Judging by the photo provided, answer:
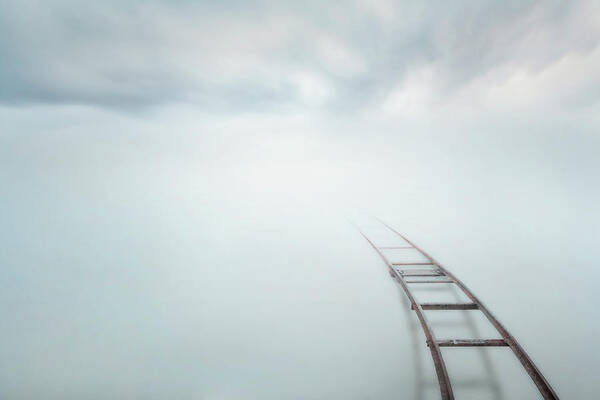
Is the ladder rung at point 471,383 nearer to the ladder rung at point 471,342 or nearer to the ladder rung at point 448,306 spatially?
the ladder rung at point 471,342

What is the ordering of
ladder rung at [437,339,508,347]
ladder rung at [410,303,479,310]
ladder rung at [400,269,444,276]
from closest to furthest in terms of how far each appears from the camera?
ladder rung at [437,339,508,347]
ladder rung at [410,303,479,310]
ladder rung at [400,269,444,276]

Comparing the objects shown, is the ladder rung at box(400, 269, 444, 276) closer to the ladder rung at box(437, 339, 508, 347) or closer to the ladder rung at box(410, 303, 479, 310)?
the ladder rung at box(410, 303, 479, 310)

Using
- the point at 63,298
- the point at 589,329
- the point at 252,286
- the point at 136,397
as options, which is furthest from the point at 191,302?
the point at 589,329

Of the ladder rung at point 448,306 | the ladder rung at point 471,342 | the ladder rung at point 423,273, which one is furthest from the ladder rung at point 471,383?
the ladder rung at point 423,273

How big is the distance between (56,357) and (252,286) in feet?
16.3

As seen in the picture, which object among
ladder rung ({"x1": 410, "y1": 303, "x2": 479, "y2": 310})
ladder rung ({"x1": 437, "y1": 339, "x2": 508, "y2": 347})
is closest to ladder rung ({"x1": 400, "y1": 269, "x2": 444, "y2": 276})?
ladder rung ({"x1": 410, "y1": 303, "x2": 479, "y2": 310})

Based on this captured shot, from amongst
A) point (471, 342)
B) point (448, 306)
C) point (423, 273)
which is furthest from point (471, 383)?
point (423, 273)

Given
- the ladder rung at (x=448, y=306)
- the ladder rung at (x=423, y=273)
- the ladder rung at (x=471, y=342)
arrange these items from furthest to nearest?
the ladder rung at (x=423, y=273), the ladder rung at (x=448, y=306), the ladder rung at (x=471, y=342)

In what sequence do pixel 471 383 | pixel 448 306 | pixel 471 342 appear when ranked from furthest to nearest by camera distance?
pixel 448 306 < pixel 471 383 < pixel 471 342

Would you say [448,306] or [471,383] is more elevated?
[448,306]

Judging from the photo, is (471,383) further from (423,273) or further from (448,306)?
(423,273)

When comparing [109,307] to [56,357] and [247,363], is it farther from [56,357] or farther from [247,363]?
[247,363]

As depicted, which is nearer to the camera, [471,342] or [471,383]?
[471,342]

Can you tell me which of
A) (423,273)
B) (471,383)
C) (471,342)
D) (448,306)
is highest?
(423,273)
